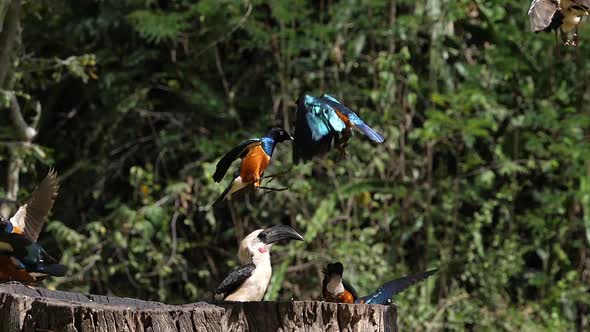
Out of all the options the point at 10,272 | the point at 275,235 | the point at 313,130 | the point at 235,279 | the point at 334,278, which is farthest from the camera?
the point at 334,278

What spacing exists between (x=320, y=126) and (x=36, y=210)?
2.37 meters

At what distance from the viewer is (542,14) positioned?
343 cm

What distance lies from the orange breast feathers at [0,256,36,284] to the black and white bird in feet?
6.68

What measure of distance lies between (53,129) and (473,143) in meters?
3.30

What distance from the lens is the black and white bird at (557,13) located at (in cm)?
340

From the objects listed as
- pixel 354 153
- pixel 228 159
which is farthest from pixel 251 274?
pixel 354 153

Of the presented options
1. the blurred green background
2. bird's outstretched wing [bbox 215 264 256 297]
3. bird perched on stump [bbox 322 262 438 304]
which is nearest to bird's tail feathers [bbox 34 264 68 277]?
bird's outstretched wing [bbox 215 264 256 297]

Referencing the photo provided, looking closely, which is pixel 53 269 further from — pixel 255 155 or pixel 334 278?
pixel 334 278

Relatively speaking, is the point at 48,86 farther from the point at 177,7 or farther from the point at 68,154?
the point at 177,7

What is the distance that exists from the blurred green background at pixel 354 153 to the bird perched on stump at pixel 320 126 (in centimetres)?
322

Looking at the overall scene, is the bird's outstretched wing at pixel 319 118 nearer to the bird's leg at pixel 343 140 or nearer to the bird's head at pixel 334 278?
the bird's leg at pixel 343 140

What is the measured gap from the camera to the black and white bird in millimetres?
3398

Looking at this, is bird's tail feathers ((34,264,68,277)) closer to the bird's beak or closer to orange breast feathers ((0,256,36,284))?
orange breast feathers ((0,256,36,284))

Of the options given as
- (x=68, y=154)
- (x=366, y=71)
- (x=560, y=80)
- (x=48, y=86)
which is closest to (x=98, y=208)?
(x=68, y=154)
